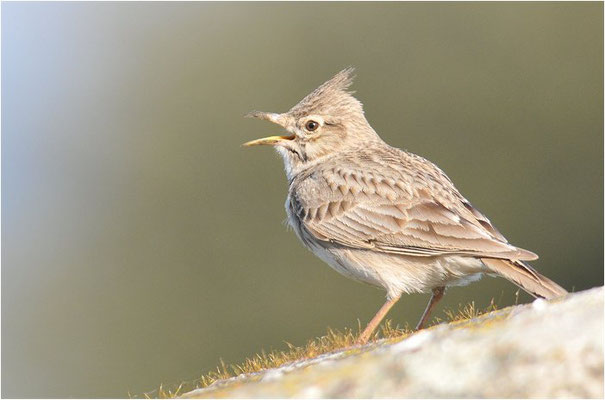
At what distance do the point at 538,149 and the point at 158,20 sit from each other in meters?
18.3

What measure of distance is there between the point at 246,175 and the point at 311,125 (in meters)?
19.9

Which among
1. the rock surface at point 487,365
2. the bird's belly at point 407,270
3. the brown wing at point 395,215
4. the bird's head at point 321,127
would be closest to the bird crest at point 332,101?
the bird's head at point 321,127

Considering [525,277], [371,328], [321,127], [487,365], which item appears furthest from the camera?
[321,127]

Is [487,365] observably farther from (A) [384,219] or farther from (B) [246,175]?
(B) [246,175]

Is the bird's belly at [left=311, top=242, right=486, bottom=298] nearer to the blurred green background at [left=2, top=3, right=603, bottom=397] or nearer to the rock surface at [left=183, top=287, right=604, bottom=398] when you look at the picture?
the rock surface at [left=183, top=287, right=604, bottom=398]

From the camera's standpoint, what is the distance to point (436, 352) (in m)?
5.33

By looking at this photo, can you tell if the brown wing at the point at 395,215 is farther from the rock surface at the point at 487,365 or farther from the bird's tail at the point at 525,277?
the rock surface at the point at 487,365

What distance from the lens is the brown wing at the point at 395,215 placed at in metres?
8.30

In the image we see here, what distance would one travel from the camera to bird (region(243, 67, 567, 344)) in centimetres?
820

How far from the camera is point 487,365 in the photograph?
512 centimetres

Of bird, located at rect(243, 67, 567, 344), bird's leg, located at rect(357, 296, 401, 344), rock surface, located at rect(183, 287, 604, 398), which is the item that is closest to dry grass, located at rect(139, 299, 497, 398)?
bird's leg, located at rect(357, 296, 401, 344)

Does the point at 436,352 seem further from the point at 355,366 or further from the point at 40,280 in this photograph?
the point at 40,280

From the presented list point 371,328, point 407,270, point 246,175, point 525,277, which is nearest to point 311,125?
point 407,270

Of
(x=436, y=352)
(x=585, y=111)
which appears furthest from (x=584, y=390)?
(x=585, y=111)
